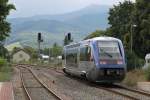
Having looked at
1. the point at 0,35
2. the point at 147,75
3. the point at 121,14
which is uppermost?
the point at 121,14

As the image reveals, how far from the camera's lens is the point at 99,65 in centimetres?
3103

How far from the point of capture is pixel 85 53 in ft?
112

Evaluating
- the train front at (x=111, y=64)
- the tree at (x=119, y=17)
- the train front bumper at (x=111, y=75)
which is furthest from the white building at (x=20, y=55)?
the train front bumper at (x=111, y=75)

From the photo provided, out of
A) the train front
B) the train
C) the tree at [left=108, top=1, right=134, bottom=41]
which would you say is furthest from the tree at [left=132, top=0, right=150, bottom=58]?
the train front

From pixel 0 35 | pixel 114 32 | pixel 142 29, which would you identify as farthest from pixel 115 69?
pixel 114 32

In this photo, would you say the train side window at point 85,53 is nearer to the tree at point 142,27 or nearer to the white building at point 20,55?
the tree at point 142,27

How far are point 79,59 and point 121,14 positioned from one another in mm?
78515

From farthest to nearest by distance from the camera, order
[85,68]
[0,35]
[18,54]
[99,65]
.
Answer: [18,54]
[0,35]
[85,68]
[99,65]

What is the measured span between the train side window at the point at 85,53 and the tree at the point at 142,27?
41950mm

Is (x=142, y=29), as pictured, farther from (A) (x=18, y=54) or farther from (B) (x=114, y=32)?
(A) (x=18, y=54)

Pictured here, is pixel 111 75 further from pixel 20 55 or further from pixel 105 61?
pixel 20 55

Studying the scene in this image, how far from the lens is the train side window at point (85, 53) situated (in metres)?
33.1

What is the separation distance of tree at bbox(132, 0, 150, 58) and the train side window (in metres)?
42.0

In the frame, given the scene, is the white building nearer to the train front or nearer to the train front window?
the train front window
